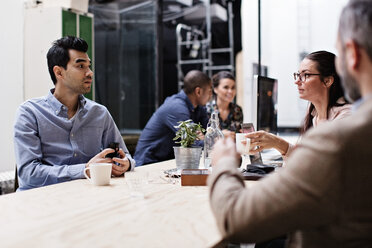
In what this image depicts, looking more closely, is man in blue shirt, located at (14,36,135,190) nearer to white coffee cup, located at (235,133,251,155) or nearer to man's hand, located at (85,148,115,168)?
man's hand, located at (85,148,115,168)

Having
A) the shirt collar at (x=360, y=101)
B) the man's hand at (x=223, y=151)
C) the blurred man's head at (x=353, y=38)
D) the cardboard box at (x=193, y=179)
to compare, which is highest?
the blurred man's head at (x=353, y=38)

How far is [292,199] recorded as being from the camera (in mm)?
732

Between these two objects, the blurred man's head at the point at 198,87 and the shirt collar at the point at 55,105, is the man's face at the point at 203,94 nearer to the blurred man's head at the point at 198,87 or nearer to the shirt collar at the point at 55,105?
the blurred man's head at the point at 198,87

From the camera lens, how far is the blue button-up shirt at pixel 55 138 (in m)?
1.78

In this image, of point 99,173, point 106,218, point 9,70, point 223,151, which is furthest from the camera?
point 9,70

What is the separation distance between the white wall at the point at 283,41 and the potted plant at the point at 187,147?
3.45 meters

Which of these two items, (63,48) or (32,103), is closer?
(32,103)

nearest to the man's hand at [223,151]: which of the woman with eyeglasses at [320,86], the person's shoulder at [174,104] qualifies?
the woman with eyeglasses at [320,86]

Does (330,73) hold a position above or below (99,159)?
above

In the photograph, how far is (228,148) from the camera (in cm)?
98

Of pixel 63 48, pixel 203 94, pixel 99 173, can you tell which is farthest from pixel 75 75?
pixel 203 94

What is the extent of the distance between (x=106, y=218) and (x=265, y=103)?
1832 mm

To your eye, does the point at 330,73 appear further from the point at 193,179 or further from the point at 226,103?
the point at 226,103

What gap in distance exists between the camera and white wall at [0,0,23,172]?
3.30 metres
